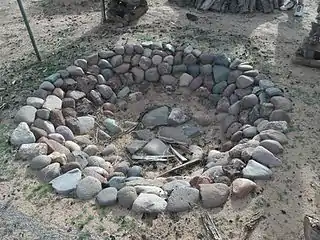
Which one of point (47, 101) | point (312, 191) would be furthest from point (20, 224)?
point (312, 191)

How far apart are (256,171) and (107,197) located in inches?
51.0

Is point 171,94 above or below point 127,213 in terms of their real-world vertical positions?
below

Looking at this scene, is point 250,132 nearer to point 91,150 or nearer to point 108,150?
point 108,150

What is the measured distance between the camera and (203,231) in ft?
11.5

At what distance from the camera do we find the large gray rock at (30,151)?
4.27m

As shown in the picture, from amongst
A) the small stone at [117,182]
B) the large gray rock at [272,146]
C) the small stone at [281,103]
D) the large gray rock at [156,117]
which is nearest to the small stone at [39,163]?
the small stone at [117,182]

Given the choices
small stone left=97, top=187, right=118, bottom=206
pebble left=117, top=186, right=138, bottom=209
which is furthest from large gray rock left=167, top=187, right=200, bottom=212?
small stone left=97, top=187, right=118, bottom=206

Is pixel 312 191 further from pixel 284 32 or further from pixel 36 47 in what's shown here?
pixel 36 47

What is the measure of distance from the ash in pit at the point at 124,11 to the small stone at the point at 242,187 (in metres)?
3.45

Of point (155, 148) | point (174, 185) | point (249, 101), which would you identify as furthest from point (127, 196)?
point (249, 101)

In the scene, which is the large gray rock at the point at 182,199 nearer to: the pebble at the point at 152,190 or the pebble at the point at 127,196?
the pebble at the point at 152,190

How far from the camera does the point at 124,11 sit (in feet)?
21.3

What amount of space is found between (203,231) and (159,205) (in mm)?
419

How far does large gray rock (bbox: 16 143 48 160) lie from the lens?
14.0 feet
